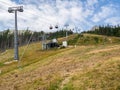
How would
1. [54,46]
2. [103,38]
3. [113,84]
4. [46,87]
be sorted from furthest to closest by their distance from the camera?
[103,38] < [54,46] < [46,87] < [113,84]

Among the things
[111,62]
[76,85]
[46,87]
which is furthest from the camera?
[111,62]

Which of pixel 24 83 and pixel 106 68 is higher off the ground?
pixel 106 68

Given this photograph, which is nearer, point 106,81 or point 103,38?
point 106,81

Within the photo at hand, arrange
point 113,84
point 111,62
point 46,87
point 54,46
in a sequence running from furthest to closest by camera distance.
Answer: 1. point 54,46
2. point 111,62
3. point 46,87
4. point 113,84

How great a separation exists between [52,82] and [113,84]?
9357 mm

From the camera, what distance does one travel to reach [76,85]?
3347cm

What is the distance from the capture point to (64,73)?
40594mm

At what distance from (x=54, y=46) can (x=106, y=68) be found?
94862mm

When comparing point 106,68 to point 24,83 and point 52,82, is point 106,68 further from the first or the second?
point 24,83

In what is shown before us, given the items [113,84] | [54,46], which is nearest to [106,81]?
[113,84]

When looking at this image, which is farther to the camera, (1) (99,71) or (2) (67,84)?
(1) (99,71)

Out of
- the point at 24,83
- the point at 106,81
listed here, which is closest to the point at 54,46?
the point at 24,83

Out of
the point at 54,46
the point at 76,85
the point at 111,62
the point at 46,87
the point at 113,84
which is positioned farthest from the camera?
the point at 54,46

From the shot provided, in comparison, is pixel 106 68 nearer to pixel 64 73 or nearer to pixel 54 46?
pixel 64 73
